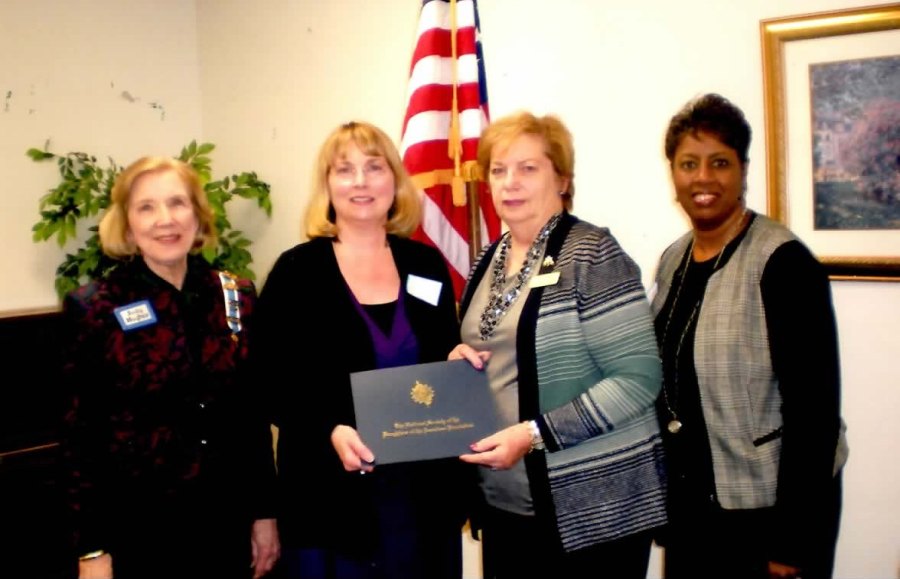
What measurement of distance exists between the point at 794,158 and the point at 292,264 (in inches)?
62.3

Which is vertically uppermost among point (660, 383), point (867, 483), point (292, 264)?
point (292, 264)

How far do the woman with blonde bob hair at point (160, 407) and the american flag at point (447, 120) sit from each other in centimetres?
112

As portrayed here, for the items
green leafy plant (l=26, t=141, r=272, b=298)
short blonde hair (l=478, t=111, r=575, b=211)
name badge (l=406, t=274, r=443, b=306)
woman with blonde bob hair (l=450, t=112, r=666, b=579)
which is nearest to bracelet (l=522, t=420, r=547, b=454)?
woman with blonde bob hair (l=450, t=112, r=666, b=579)

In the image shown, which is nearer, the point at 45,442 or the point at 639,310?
the point at 639,310

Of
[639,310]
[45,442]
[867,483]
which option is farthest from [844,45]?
[45,442]

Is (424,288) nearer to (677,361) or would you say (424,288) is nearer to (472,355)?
(472,355)

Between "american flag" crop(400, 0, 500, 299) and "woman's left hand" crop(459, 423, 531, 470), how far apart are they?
4.36 feet

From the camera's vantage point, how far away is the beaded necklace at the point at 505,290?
1.77 meters

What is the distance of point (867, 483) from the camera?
2.29 m

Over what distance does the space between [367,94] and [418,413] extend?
2243 millimetres

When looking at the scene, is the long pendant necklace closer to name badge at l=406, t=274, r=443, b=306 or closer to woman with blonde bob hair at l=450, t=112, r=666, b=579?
woman with blonde bob hair at l=450, t=112, r=666, b=579

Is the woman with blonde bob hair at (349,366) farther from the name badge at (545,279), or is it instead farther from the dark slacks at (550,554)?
the name badge at (545,279)

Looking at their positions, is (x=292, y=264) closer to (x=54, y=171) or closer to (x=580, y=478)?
(x=580, y=478)

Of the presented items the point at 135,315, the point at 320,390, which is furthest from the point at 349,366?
the point at 135,315
